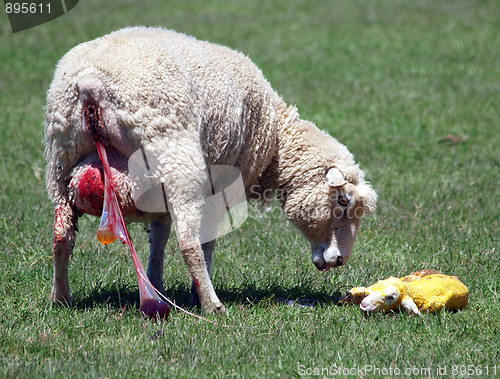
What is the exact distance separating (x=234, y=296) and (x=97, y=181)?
4.22 ft

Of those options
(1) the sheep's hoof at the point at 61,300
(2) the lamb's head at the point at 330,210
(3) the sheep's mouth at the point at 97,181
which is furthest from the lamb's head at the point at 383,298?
(1) the sheep's hoof at the point at 61,300

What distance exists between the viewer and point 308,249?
5648mm

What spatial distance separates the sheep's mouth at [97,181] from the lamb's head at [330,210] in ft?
3.98

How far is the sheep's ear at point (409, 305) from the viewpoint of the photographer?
4.34m

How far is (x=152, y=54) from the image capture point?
4.16m

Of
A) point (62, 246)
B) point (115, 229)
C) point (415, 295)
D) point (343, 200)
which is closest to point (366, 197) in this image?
point (343, 200)

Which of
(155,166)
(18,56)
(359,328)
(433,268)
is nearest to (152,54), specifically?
(155,166)

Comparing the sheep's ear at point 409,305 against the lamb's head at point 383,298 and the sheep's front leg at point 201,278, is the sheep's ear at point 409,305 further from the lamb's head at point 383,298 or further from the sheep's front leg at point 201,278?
the sheep's front leg at point 201,278

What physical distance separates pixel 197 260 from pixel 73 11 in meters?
11.4

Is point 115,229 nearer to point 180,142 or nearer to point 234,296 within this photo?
point 180,142

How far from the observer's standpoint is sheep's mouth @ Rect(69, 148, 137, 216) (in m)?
4.05

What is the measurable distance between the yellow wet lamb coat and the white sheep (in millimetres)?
449

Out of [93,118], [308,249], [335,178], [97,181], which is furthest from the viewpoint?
[308,249]

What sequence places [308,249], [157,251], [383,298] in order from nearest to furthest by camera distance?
[383,298] < [157,251] < [308,249]
